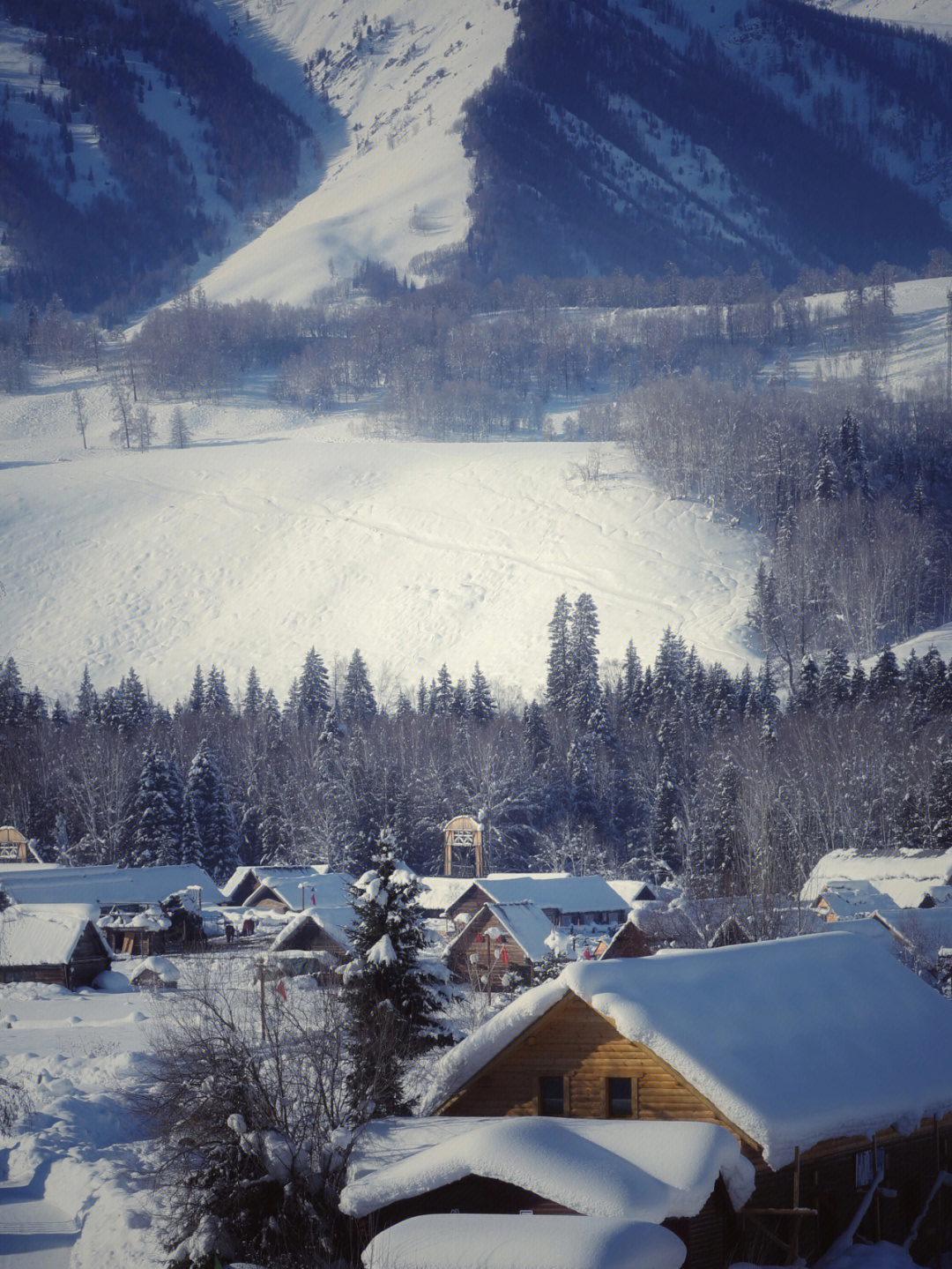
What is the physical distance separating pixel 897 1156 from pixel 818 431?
11937cm

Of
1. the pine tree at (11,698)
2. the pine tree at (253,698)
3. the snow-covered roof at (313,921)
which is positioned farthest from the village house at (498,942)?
the pine tree at (253,698)

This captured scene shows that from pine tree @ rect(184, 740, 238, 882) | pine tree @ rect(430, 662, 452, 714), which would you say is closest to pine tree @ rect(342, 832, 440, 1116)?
pine tree @ rect(184, 740, 238, 882)

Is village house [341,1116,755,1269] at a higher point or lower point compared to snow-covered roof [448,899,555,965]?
higher

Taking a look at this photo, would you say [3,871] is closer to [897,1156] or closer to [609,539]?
[897,1156]

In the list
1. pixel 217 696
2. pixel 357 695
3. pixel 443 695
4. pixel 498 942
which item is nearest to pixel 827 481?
pixel 443 695

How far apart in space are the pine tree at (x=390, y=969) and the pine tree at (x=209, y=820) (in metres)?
53.3

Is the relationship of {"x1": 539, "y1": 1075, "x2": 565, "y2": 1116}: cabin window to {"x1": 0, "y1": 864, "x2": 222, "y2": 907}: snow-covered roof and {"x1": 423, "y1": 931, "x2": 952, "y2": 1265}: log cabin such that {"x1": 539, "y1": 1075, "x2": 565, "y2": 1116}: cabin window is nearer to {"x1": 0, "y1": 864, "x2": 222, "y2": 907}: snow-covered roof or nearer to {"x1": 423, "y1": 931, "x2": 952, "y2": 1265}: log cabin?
{"x1": 423, "y1": 931, "x2": 952, "y2": 1265}: log cabin

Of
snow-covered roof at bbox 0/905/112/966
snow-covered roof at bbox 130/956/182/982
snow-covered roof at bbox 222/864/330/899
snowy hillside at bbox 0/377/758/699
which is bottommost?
snow-covered roof at bbox 222/864/330/899

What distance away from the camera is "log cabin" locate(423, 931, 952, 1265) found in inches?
608

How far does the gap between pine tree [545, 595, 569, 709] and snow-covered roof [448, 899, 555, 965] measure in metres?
47.6

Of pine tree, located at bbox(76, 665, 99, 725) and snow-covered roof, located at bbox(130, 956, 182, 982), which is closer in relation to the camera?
snow-covered roof, located at bbox(130, 956, 182, 982)

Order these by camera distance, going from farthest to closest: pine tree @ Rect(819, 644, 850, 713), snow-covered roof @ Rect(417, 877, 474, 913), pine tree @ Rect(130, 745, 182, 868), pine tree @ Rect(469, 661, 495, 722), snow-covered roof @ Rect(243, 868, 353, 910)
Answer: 1. pine tree @ Rect(469, 661, 495, 722)
2. pine tree @ Rect(819, 644, 850, 713)
3. pine tree @ Rect(130, 745, 182, 868)
4. snow-covered roof @ Rect(243, 868, 353, 910)
5. snow-covered roof @ Rect(417, 877, 474, 913)

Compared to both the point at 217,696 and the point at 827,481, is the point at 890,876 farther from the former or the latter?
the point at 827,481

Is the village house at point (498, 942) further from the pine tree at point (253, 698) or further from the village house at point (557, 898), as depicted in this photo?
the pine tree at point (253, 698)
